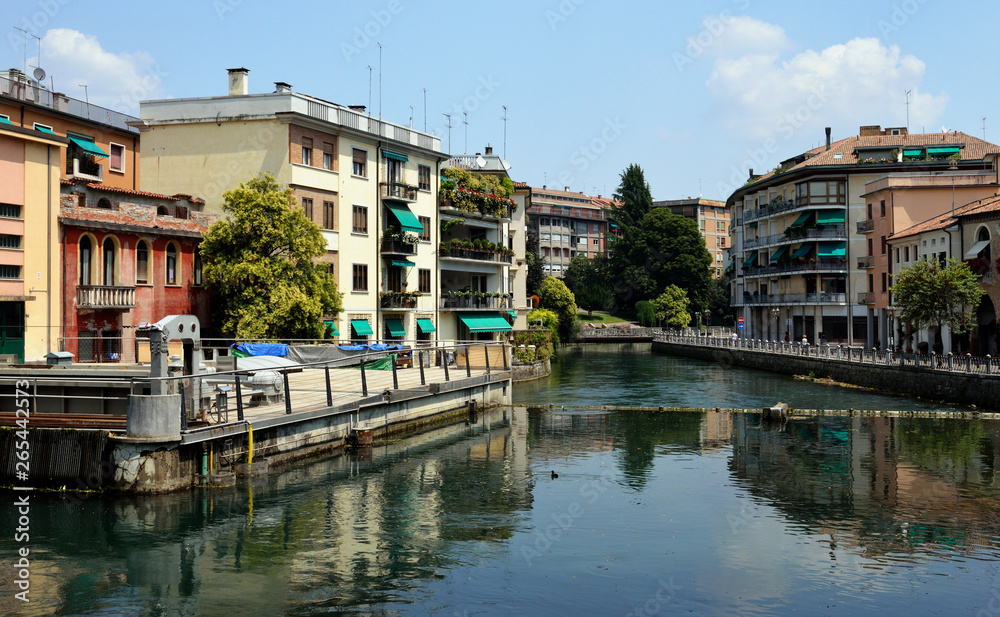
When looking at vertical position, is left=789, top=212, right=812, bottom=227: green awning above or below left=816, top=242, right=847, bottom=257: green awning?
above

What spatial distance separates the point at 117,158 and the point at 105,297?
1411 centimetres

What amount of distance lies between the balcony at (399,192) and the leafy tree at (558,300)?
4767cm

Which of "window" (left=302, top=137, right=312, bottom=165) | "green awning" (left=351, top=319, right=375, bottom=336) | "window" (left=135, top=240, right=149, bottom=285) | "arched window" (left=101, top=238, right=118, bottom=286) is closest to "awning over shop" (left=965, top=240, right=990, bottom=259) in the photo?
"green awning" (left=351, top=319, right=375, bottom=336)

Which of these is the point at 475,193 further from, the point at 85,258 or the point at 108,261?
the point at 85,258

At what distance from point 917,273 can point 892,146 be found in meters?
35.4

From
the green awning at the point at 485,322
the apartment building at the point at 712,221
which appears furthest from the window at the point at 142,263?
the apartment building at the point at 712,221

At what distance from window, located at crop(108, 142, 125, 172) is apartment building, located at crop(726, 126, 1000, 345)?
183 ft

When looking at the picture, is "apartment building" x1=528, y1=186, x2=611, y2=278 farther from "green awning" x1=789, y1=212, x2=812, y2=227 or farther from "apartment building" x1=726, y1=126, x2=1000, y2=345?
"green awning" x1=789, y1=212, x2=812, y2=227

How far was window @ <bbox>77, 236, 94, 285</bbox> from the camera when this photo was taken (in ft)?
112

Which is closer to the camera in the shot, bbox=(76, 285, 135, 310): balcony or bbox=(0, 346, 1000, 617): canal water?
bbox=(0, 346, 1000, 617): canal water

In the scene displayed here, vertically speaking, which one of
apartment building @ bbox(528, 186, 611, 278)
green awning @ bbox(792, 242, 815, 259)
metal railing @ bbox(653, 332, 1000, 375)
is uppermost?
apartment building @ bbox(528, 186, 611, 278)

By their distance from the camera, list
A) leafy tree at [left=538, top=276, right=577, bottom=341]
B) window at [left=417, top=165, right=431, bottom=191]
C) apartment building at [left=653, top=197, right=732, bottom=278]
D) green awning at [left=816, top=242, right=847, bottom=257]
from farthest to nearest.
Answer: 1. apartment building at [left=653, top=197, right=732, bottom=278]
2. leafy tree at [left=538, top=276, right=577, bottom=341]
3. green awning at [left=816, top=242, right=847, bottom=257]
4. window at [left=417, top=165, right=431, bottom=191]

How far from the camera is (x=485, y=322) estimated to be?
61.1 meters

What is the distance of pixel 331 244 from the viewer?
155ft
